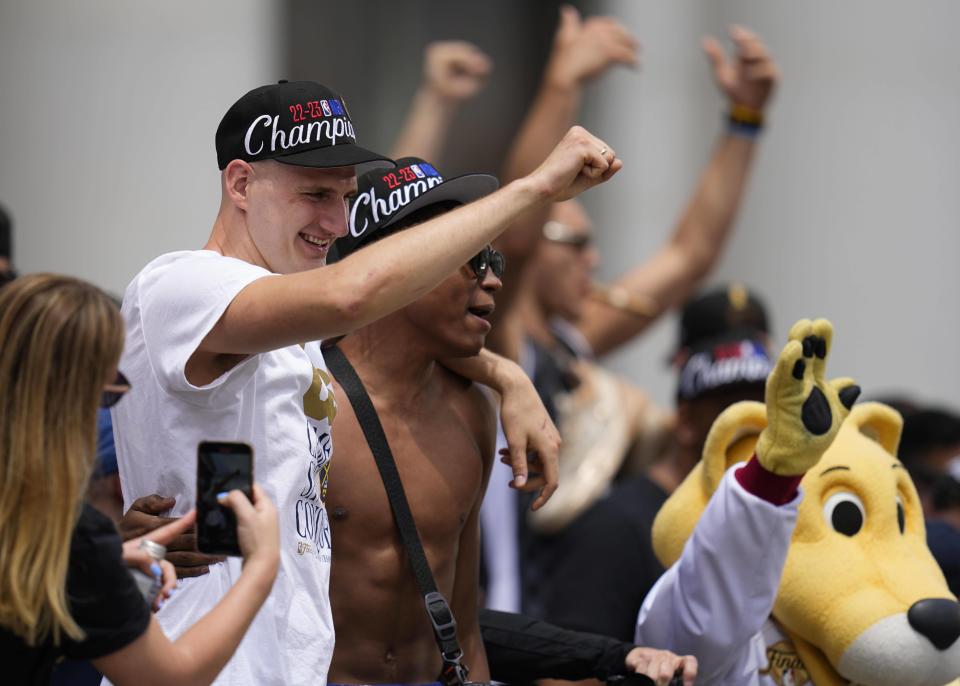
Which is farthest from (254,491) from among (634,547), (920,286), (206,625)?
(920,286)

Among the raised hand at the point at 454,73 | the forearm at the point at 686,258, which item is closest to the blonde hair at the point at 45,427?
the raised hand at the point at 454,73

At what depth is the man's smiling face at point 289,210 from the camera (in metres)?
3.57

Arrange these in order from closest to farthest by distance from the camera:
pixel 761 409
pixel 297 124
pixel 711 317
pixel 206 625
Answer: pixel 206 625 < pixel 297 124 < pixel 761 409 < pixel 711 317

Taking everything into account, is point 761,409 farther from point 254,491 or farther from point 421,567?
point 254,491

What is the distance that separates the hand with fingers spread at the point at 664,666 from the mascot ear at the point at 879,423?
87 centimetres

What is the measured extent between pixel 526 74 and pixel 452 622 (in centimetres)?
756

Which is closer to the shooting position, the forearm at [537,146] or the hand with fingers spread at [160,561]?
the hand with fingers spread at [160,561]

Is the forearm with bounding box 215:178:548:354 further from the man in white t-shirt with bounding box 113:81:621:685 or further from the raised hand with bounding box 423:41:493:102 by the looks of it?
the raised hand with bounding box 423:41:493:102

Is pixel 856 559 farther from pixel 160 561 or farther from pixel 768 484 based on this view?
pixel 160 561

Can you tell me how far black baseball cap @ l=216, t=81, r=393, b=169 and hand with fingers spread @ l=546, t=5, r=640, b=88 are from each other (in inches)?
100

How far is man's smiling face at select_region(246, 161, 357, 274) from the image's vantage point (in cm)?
357

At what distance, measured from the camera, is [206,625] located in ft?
9.64

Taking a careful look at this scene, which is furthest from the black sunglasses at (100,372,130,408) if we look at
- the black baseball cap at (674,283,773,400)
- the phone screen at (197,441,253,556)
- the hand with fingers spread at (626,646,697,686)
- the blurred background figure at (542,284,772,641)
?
the black baseball cap at (674,283,773,400)

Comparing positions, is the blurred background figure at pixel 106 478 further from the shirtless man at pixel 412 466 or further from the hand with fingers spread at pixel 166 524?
the hand with fingers spread at pixel 166 524
